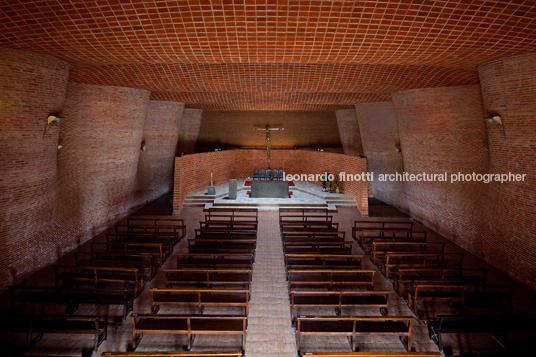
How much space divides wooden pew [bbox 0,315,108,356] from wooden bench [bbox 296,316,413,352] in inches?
120

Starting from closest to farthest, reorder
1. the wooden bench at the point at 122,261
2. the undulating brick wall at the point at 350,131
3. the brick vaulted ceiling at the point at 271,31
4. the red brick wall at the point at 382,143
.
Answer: the brick vaulted ceiling at the point at 271,31
the wooden bench at the point at 122,261
the red brick wall at the point at 382,143
the undulating brick wall at the point at 350,131

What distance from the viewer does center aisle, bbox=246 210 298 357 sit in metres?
4.22

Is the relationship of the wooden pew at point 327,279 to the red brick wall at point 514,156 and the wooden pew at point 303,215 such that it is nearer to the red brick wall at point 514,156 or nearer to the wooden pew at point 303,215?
the wooden pew at point 303,215

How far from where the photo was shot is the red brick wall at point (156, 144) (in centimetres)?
1355

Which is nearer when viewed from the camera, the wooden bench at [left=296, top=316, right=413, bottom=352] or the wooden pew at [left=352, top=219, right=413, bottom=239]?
the wooden bench at [left=296, top=316, right=413, bottom=352]

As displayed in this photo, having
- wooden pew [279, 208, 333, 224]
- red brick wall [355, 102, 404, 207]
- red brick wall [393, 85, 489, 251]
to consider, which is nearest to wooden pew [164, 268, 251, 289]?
wooden pew [279, 208, 333, 224]

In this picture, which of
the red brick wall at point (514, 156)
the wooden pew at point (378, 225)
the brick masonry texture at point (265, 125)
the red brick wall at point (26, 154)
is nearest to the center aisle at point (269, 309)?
the wooden pew at point (378, 225)

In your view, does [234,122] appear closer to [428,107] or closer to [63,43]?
[428,107]

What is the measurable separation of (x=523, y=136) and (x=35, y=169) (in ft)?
37.5

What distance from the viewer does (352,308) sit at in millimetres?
5305

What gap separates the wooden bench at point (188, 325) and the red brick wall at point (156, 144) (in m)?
10.5

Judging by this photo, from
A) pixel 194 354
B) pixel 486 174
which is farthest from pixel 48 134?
pixel 486 174

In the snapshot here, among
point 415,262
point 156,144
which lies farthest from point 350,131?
point 415,262

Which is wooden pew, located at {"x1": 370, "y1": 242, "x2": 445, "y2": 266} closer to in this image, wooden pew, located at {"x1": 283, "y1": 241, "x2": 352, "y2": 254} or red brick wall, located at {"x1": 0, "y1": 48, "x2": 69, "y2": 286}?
wooden pew, located at {"x1": 283, "y1": 241, "x2": 352, "y2": 254}
